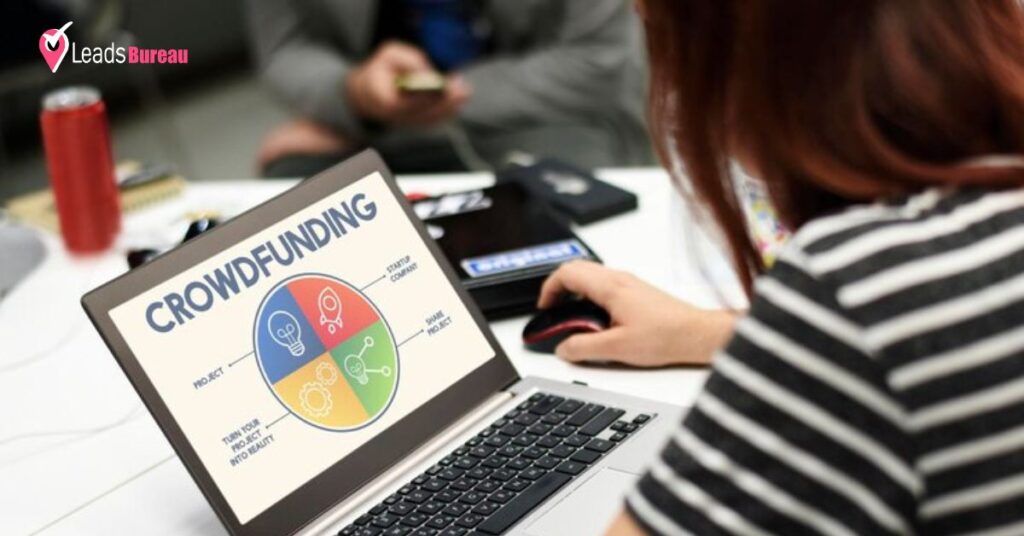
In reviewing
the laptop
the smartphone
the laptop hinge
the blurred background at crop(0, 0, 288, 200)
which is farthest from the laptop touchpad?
the blurred background at crop(0, 0, 288, 200)

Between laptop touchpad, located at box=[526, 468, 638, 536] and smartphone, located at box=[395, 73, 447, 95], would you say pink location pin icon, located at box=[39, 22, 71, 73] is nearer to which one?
smartphone, located at box=[395, 73, 447, 95]

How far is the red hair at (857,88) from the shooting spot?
2.01ft

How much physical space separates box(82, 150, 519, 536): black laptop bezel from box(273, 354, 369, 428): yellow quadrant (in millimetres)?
29

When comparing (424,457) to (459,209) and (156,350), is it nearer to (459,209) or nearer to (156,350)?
(156,350)

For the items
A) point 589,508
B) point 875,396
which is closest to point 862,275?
point 875,396

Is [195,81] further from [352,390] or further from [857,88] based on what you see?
[857,88]

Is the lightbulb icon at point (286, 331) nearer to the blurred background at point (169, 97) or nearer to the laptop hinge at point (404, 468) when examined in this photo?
the laptop hinge at point (404, 468)

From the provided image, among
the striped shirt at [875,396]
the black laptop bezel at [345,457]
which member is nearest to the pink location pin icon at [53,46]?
the black laptop bezel at [345,457]

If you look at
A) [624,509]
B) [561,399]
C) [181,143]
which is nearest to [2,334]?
[561,399]

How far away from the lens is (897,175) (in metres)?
0.62

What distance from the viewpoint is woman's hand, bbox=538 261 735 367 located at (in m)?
1.10

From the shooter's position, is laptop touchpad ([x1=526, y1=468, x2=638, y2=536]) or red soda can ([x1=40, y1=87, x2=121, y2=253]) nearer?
→ laptop touchpad ([x1=526, y1=468, x2=638, y2=536])

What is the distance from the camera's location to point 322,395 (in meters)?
0.94

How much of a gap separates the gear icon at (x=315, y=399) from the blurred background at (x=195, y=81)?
1.13 meters
